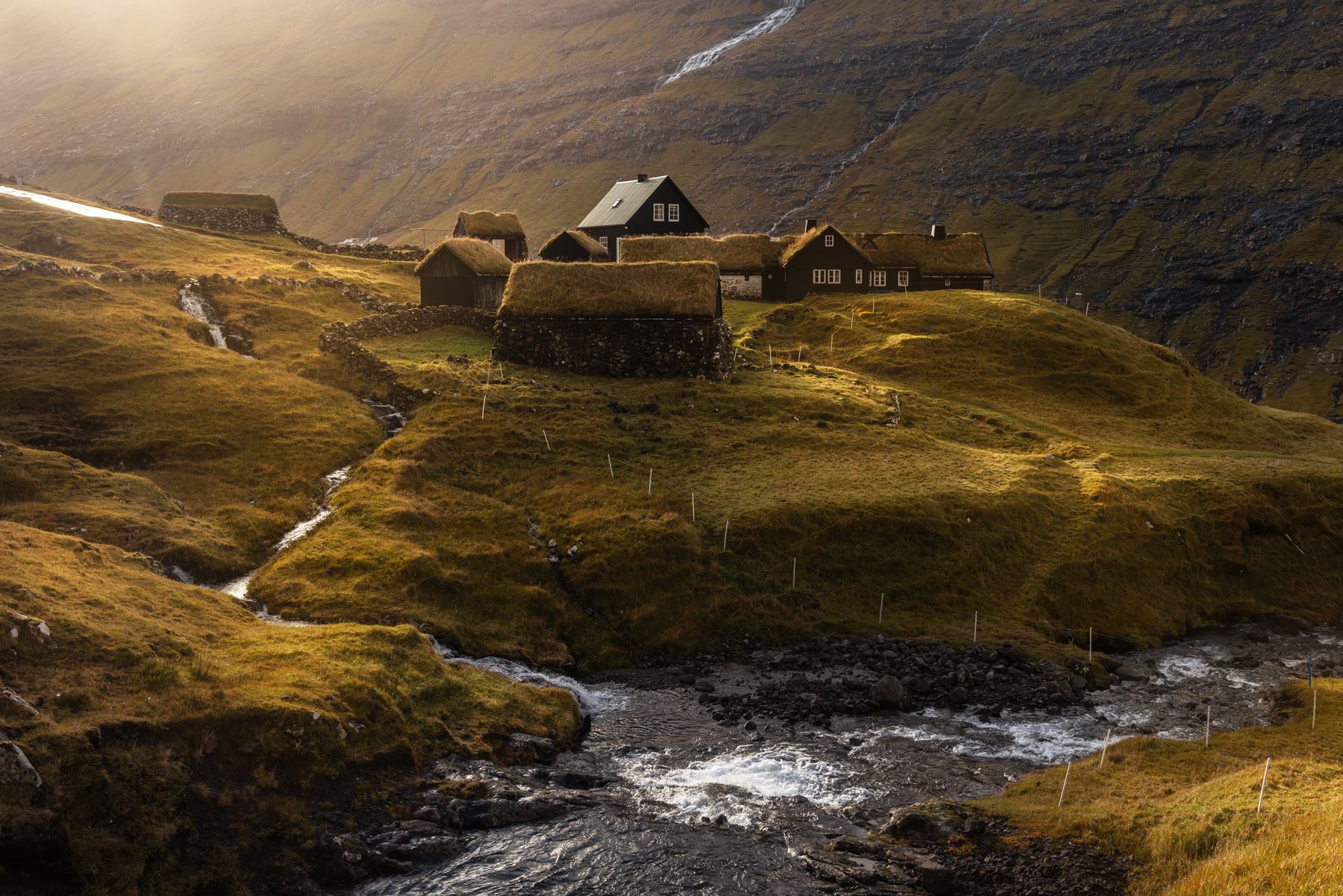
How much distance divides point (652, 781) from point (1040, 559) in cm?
2219

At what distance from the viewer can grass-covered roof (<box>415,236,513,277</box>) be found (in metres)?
68.3

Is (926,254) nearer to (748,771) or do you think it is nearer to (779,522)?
(779,522)

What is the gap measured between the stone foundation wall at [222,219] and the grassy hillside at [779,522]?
4397 centimetres

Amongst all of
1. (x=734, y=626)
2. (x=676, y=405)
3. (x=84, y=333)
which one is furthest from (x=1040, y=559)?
(x=84, y=333)

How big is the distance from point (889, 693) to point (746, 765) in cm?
645

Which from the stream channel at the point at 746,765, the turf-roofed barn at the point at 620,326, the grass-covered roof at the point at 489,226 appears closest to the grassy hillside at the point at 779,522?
the turf-roofed barn at the point at 620,326

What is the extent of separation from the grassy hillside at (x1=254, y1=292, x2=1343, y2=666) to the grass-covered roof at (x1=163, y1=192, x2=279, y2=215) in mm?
44961

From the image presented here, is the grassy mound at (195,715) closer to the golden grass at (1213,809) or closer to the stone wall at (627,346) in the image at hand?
the golden grass at (1213,809)

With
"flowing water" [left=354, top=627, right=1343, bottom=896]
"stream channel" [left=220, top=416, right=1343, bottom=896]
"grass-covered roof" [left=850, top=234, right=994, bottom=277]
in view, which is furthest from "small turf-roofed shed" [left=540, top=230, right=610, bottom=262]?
"flowing water" [left=354, top=627, right=1343, bottom=896]

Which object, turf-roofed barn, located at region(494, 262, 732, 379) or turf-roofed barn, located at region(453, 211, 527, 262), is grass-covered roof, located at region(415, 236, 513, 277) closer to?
turf-roofed barn, located at region(494, 262, 732, 379)

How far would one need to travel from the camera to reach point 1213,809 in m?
21.7

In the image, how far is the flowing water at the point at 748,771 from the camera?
21297 millimetres

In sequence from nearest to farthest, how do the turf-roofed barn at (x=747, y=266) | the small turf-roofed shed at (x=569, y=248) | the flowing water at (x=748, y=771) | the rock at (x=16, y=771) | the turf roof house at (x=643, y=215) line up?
the rock at (x=16, y=771) → the flowing water at (x=748, y=771) → the turf-roofed barn at (x=747, y=266) → the small turf-roofed shed at (x=569, y=248) → the turf roof house at (x=643, y=215)

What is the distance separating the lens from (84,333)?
2004 inches
